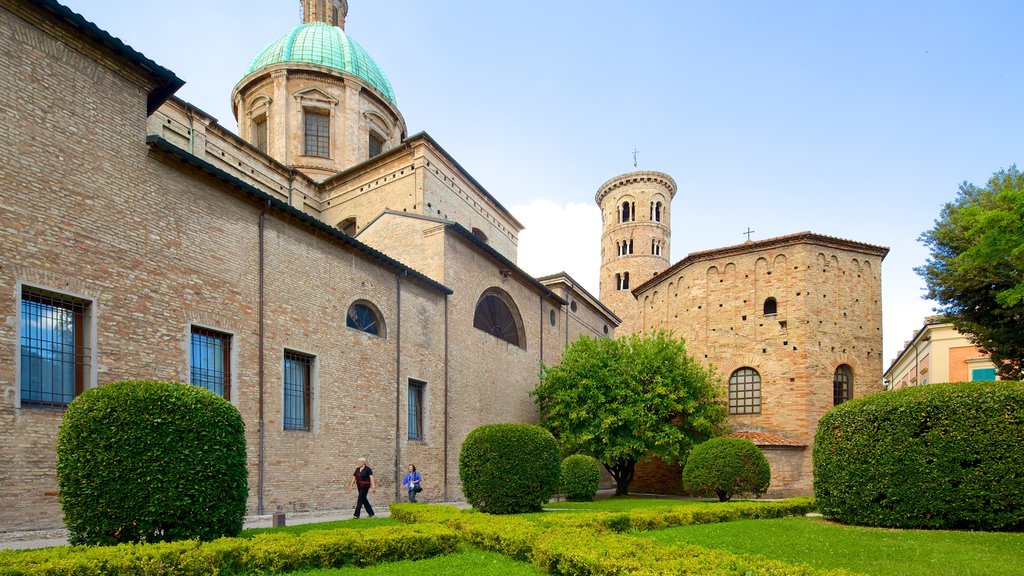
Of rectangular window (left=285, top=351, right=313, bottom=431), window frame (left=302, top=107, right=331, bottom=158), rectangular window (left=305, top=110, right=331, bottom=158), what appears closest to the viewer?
rectangular window (left=285, top=351, right=313, bottom=431)

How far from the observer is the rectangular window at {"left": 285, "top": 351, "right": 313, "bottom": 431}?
44.0ft

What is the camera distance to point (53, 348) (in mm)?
9078

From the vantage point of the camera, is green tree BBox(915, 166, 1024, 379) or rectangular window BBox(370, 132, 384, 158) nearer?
green tree BBox(915, 166, 1024, 379)

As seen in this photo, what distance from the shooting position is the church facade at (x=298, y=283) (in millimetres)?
9039

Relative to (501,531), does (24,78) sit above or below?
above

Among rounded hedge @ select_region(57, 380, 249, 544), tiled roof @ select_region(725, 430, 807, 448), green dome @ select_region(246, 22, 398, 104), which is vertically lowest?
tiled roof @ select_region(725, 430, 807, 448)

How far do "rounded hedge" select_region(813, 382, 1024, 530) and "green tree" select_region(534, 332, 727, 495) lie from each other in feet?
28.2

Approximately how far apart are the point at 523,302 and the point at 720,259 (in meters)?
8.85

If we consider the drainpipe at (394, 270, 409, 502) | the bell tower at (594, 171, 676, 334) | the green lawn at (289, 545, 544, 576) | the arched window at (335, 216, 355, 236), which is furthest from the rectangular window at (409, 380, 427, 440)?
the bell tower at (594, 171, 676, 334)

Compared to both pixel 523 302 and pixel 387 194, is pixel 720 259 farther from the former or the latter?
pixel 387 194

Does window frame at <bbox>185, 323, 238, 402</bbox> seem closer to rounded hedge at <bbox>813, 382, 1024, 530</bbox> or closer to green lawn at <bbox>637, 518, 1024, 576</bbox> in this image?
green lawn at <bbox>637, 518, 1024, 576</bbox>

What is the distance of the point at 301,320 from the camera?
1370 centimetres

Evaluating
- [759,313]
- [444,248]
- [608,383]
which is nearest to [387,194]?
[444,248]

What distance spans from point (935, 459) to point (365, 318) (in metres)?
A: 12.8
